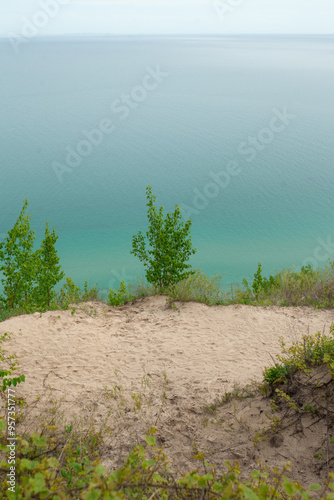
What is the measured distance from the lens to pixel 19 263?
575 inches

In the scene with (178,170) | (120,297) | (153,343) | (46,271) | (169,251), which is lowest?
(153,343)

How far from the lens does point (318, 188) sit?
3756 cm

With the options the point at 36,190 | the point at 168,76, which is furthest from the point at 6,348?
the point at 168,76

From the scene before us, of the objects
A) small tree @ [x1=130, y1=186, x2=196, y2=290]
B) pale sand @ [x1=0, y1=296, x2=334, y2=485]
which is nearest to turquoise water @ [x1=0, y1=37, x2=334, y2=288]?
small tree @ [x1=130, y1=186, x2=196, y2=290]

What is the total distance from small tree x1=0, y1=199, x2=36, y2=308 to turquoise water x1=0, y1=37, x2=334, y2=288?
9103mm

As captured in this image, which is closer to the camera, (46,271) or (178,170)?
(46,271)

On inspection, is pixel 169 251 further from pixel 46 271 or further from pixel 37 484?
pixel 37 484

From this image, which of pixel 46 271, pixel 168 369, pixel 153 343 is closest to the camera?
pixel 168 369

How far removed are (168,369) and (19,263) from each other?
751cm

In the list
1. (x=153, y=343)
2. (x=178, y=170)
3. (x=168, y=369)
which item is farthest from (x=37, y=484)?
(x=178, y=170)

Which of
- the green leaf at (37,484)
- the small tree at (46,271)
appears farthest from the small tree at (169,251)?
the green leaf at (37,484)

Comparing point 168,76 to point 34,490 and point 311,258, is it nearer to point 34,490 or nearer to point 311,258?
point 311,258

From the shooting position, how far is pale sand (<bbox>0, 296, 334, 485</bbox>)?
6.82 meters

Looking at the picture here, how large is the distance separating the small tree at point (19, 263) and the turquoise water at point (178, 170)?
29.9 feet
